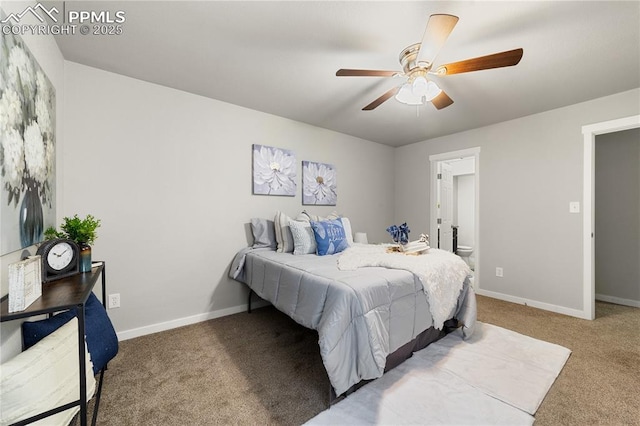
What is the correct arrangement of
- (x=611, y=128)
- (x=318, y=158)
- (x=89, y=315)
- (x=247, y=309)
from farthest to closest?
(x=318, y=158)
(x=247, y=309)
(x=611, y=128)
(x=89, y=315)

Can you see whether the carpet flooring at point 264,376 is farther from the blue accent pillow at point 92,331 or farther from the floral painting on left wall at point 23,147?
the floral painting on left wall at point 23,147

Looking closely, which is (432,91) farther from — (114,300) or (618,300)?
(618,300)

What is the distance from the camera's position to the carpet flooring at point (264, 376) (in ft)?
4.85

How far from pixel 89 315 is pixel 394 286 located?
5.89 ft

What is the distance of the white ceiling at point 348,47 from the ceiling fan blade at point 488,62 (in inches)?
10.8

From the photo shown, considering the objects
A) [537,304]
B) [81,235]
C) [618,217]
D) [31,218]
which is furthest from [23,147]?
[618,217]

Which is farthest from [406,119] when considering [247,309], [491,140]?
[247,309]

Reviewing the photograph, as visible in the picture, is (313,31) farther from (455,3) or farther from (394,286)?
(394,286)

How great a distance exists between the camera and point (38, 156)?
146cm

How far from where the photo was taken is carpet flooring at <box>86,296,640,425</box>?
58.2 inches

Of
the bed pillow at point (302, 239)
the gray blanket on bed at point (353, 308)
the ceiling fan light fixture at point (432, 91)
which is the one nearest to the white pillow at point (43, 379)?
the gray blanket on bed at point (353, 308)

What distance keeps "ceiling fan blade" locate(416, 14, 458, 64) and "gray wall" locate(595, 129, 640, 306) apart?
354 centimetres

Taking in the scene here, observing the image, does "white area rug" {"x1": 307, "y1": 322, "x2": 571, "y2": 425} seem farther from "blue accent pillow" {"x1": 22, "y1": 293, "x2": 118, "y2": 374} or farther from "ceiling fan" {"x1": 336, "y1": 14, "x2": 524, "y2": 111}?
"ceiling fan" {"x1": 336, "y1": 14, "x2": 524, "y2": 111}

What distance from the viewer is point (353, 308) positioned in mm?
1524
